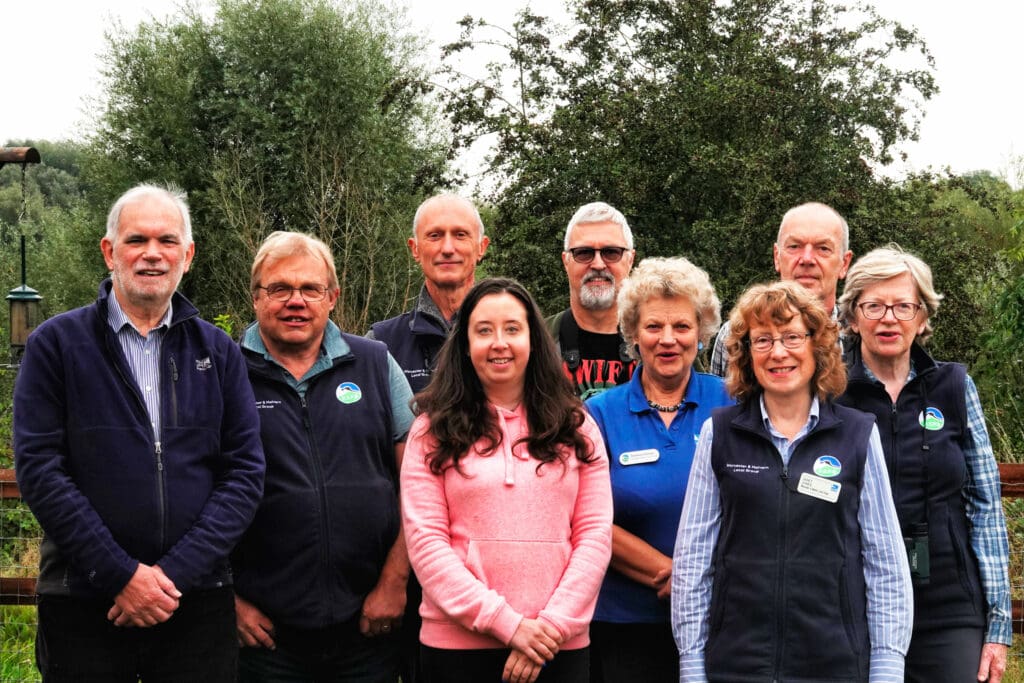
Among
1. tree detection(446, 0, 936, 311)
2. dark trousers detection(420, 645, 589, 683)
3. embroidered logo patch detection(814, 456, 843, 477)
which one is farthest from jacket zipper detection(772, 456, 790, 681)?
tree detection(446, 0, 936, 311)

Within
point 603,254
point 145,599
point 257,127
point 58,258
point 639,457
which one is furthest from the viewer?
point 58,258

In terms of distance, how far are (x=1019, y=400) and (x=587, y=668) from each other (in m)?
12.6

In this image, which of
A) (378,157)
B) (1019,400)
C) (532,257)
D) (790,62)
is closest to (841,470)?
(1019,400)

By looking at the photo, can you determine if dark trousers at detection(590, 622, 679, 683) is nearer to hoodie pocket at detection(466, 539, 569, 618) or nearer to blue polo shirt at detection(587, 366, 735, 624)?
blue polo shirt at detection(587, 366, 735, 624)

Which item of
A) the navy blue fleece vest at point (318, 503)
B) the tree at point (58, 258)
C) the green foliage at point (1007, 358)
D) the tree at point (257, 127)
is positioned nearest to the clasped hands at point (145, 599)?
the navy blue fleece vest at point (318, 503)

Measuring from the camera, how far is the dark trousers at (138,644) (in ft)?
10.6

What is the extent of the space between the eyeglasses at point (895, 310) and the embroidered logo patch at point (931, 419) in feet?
1.05

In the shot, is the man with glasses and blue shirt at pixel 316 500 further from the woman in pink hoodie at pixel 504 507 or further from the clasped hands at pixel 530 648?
the clasped hands at pixel 530 648

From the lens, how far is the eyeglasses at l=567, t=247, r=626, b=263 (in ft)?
14.7

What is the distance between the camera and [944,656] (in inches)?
134

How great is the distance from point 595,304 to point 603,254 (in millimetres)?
250

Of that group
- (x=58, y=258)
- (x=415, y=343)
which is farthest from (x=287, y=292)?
(x=58, y=258)

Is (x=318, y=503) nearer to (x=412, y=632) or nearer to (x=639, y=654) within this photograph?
(x=412, y=632)

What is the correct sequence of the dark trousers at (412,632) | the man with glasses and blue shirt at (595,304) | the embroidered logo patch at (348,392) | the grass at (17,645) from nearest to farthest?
the embroidered logo patch at (348,392)
the dark trousers at (412,632)
the man with glasses and blue shirt at (595,304)
the grass at (17,645)
